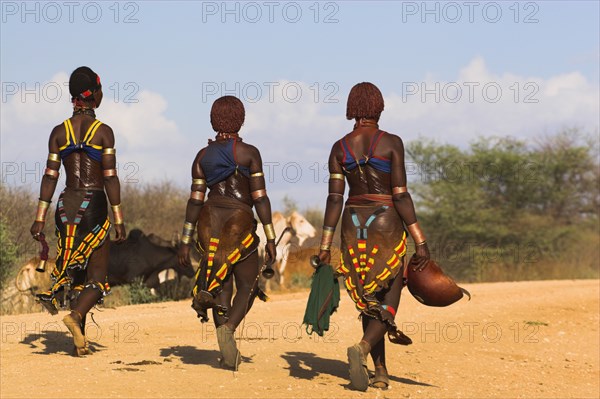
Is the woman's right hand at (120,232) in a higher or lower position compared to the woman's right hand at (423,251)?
higher

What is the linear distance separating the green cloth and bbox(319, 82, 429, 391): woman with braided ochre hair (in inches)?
5.2

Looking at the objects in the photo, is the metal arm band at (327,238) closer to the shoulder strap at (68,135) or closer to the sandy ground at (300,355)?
the sandy ground at (300,355)

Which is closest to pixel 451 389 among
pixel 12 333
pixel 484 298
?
pixel 12 333

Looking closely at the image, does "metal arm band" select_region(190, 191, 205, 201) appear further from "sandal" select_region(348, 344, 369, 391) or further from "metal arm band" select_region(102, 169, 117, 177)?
"sandal" select_region(348, 344, 369, 391)

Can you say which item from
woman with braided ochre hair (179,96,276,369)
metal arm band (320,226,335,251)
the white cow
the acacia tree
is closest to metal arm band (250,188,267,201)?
woman with braided ochre hair (179,96,276,369)

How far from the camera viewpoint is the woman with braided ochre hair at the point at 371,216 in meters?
8.17

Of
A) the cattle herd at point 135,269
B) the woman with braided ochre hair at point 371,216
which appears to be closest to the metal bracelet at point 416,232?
the woman with braided ochre hair at point 371,216

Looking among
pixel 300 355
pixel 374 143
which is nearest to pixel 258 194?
pixel 374 143

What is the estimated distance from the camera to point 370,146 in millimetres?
8211

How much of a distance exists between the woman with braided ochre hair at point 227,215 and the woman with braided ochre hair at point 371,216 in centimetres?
83

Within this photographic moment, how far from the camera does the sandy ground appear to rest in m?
8.28

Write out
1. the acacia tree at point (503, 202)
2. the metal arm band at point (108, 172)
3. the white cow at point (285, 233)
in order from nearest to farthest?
the metal arm band at point (108, 172) < the white cow at point (285, 233) < the acacia tree at point (503, 202)

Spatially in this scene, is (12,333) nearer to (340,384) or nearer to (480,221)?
(340,384)

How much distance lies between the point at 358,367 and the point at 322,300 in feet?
2.52
